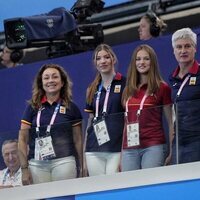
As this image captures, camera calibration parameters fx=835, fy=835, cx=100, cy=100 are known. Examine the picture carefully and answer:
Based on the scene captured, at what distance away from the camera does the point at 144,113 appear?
5863mm

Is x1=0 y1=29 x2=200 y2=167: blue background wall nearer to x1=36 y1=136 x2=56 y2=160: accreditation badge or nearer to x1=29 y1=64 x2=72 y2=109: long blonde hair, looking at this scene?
x1=29 y1=64 x2=72 y2=109: long blonde hair

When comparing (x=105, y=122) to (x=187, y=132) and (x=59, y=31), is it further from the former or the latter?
(x=59, y=31)

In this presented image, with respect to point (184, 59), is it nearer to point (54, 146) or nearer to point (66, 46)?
point (54, 146)

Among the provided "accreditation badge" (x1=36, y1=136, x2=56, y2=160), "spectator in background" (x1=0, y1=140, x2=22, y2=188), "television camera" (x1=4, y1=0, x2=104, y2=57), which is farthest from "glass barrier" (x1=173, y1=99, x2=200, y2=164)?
"television camera" (x1=4, y1=0, x2=104, y2=57)

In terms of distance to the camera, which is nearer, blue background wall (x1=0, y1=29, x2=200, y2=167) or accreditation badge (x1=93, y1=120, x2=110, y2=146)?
accreditation badge (x1=93, y1=120, x2=110, y2=146)

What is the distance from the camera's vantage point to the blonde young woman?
577cm

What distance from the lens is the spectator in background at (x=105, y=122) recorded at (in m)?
5.97

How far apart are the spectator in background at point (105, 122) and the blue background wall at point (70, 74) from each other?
1.15 metres

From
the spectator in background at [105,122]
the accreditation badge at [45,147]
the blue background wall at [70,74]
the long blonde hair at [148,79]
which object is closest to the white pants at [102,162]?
the spectator in background at [105,122]

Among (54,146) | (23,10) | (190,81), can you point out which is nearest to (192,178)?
(190,81)

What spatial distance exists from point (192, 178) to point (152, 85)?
763mm

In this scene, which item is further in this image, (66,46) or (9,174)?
(66,46)

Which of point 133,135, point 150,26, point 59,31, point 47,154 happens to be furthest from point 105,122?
point 59,31

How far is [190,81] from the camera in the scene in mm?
6000
